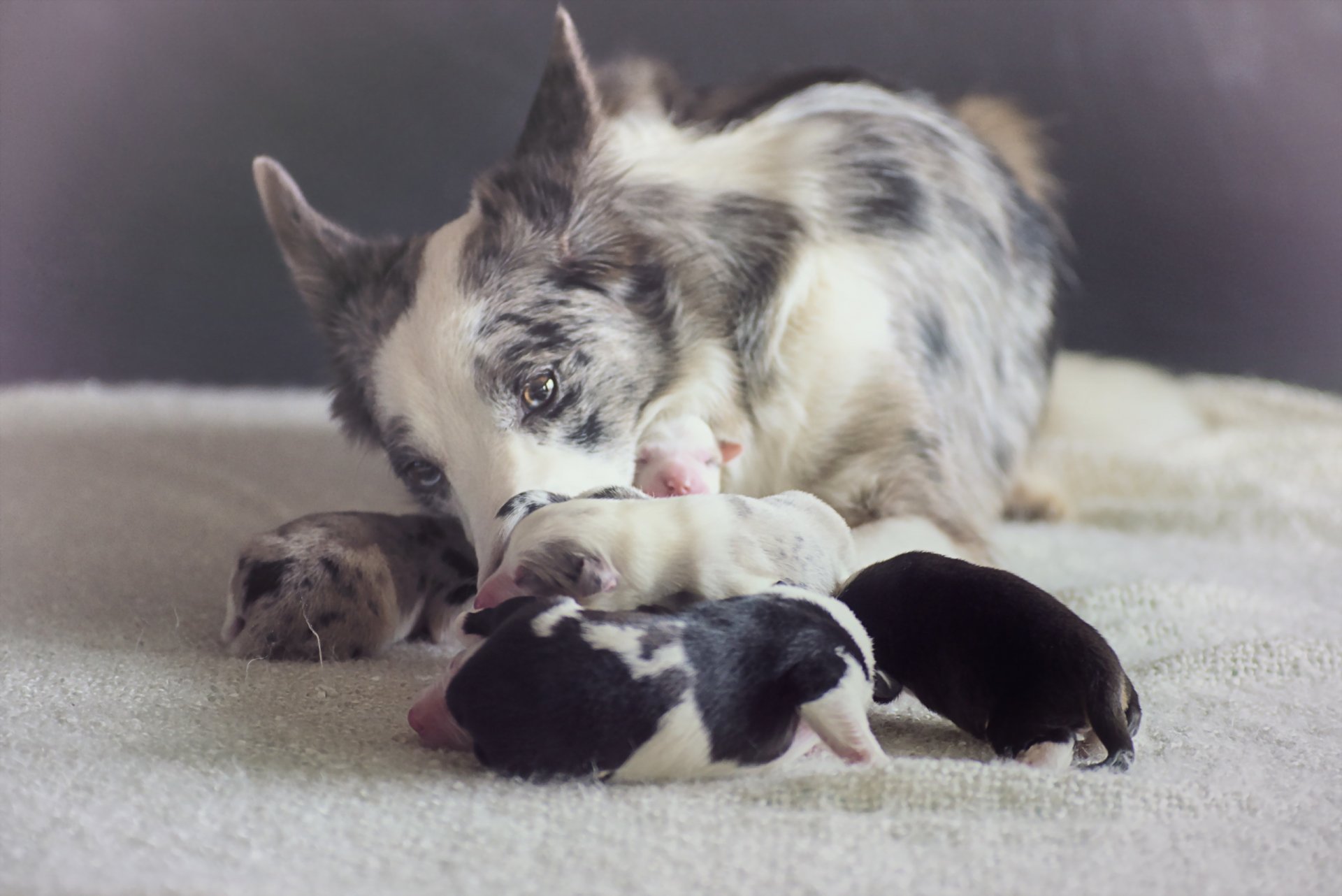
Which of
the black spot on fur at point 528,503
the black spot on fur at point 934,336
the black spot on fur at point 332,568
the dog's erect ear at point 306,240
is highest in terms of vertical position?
the dog's erect ear at point 306,240

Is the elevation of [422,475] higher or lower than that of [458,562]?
higher

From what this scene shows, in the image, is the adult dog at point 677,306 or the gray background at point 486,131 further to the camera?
the gray background at point 486,131

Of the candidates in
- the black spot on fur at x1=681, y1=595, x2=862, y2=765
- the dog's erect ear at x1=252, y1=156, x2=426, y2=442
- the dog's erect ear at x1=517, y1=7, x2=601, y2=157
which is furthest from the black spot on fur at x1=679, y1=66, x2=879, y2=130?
the black spot on fur at x1=681, y1=595, x2=862, y2=765

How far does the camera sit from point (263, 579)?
1555 millimetres

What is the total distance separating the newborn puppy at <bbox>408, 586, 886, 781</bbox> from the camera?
1059 mm

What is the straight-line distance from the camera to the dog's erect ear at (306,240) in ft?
6.50

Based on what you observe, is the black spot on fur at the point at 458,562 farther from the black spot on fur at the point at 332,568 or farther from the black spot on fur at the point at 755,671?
the black spot on fur at the point at 755,671

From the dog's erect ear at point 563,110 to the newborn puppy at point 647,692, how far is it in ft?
3.34

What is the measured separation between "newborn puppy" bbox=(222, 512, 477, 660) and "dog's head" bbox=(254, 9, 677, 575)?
11 cm

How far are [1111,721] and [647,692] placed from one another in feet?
1.65

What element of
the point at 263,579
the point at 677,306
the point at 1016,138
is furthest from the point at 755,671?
the point at 1016,138

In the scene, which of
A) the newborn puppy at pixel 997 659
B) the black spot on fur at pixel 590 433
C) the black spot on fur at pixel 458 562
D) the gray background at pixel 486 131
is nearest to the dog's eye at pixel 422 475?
the black spot on fur at pixel 458 562

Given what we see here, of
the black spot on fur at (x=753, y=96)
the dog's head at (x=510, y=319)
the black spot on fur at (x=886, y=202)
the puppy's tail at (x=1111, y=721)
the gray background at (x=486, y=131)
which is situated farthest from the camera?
the gray background at (x=486, y=131)

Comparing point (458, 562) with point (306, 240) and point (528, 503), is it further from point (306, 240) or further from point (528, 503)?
Result: point (306, 240)
